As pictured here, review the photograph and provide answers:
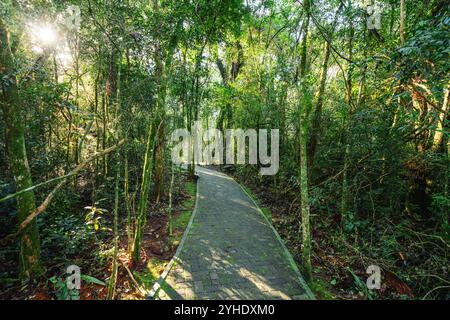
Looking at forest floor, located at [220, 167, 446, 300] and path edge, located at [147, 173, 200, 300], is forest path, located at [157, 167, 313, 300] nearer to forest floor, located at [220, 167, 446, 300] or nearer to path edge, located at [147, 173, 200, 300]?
path edge, located at [147, 173, 200, 300]

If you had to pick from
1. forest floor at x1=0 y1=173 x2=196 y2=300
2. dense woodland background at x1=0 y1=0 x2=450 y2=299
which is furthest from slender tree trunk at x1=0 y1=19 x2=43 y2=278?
forest floor at x1=0 y1=173 x2=196 y2=300

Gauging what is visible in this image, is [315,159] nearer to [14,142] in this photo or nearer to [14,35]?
[14,142]

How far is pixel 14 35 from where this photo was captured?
6.16 metres

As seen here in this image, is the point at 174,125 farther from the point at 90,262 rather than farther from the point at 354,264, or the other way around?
the point at 354,264

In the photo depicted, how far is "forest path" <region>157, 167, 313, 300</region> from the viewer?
441 centimetres

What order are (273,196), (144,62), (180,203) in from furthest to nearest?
Result: (273,196) → (180,203) → (144,62)

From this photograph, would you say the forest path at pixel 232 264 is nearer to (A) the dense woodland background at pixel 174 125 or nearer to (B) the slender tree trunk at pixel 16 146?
(A) the dense woodland background at pixel 174 125

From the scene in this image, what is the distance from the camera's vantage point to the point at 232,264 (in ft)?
17.6

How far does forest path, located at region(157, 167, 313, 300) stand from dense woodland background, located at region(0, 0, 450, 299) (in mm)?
504

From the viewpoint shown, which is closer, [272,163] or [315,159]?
[315,159]

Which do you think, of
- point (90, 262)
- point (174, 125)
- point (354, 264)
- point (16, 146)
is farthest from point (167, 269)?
point (354, 264)

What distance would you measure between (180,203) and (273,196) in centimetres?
452
